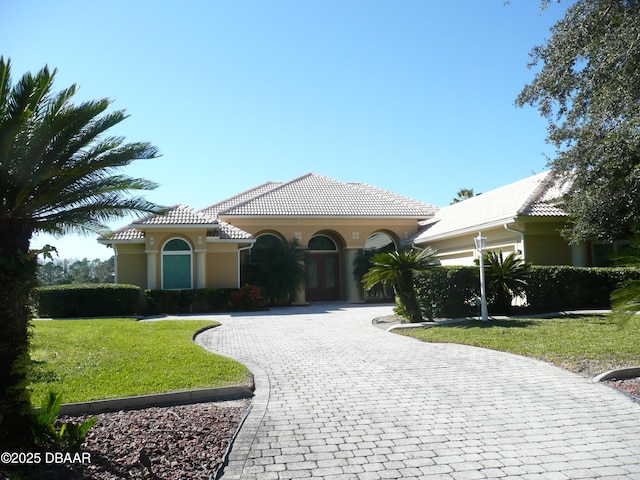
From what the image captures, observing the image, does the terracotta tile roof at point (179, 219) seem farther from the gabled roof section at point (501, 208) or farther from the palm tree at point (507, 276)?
the palm tree at point (507, 276)

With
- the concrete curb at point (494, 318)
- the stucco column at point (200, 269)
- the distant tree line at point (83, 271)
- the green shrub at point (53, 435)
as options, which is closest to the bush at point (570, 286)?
the concrete curb at point (494, 318)

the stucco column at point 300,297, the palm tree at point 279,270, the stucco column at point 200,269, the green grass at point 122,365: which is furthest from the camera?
the stucco column at point 300,297

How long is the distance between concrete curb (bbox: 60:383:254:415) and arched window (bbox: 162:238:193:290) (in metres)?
15.5

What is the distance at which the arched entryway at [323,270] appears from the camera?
85.9 ft

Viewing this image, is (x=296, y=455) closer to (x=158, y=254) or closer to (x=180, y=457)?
(x=180, y=457)

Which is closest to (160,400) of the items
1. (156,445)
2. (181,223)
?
(156,445)

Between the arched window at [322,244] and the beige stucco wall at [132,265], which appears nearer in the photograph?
the beige stucco wall at [132,265]

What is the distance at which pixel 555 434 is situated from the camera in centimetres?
507

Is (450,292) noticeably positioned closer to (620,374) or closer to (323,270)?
(620,374)

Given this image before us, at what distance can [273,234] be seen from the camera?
2516cm

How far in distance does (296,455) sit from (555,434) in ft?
8.84

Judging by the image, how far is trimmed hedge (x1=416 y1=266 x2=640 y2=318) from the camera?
1518cm

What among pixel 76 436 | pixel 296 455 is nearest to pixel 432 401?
pixel 296 455

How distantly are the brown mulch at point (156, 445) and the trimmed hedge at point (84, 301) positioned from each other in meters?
14.5
